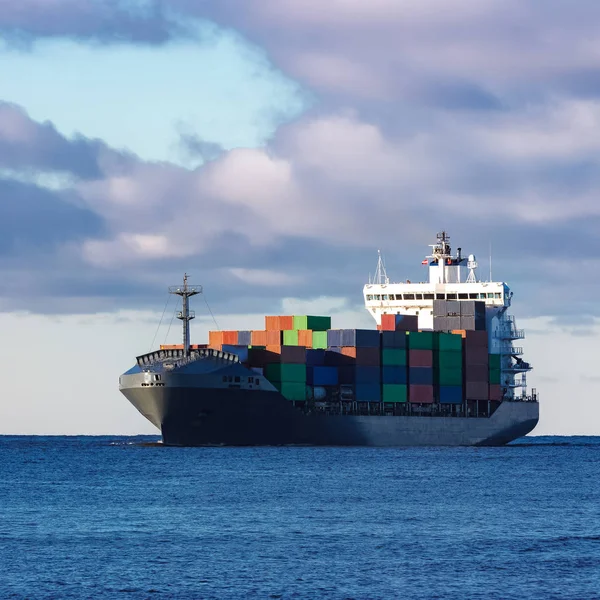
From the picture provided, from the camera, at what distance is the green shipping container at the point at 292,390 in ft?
333

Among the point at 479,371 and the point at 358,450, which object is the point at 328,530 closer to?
the point at 358,450

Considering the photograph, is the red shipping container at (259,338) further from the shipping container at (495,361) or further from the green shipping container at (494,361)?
the green shipping container at (494,361)

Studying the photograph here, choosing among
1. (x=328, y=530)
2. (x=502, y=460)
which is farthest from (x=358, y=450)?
(x=328, y=530)

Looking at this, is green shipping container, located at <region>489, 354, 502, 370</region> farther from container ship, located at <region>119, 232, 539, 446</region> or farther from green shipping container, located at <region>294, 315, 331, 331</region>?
green shipping container, located at <region>294, 315, 331, 331</region>

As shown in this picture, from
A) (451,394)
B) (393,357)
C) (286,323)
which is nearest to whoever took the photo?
(393,357)

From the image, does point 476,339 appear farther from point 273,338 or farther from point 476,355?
point 273,338

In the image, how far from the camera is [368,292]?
415 ft

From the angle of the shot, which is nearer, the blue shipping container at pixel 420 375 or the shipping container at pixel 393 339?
the shipping container at pixel 393 339

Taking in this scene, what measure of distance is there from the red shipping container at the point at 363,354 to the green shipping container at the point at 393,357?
2.19 ft

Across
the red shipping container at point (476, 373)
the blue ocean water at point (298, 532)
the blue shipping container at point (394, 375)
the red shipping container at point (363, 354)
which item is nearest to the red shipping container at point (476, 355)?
the red shipping container at point (476, 373)

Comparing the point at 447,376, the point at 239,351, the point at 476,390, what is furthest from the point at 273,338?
the point at 476,390

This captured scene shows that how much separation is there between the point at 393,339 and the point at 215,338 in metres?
17.4

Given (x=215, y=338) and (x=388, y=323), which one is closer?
(x=388, y=323)

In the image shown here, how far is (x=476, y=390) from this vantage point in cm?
11606
